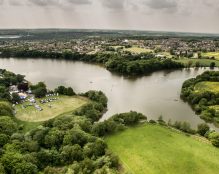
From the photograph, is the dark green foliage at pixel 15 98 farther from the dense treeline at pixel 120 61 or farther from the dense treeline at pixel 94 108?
the dense treeline at pixel 120 61

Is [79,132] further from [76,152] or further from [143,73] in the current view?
[143,73]

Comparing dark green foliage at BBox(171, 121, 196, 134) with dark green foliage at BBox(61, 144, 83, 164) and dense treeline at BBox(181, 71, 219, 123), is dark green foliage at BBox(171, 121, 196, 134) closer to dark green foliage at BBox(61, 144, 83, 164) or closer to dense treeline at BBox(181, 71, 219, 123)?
dense treeline at BBox(181, 71, 219, 123)

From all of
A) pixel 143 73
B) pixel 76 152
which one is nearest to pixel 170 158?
pixel 76 152

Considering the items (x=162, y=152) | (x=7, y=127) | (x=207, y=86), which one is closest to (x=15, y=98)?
(x=7, y=127)

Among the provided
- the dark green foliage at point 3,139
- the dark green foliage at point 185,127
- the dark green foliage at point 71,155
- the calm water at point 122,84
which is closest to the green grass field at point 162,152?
the dark green foliage at point 185,127

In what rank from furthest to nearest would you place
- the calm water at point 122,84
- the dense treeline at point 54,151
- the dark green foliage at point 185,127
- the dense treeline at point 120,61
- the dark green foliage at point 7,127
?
the dense treeline at point 120,61 < the calm water at point 122,84 < the dark green foliage at point 185,127 < the dark green foliage at point 7,127 < the dense treeline at point 54,151

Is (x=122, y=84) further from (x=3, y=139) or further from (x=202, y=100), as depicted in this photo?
(x=3, y=139)
